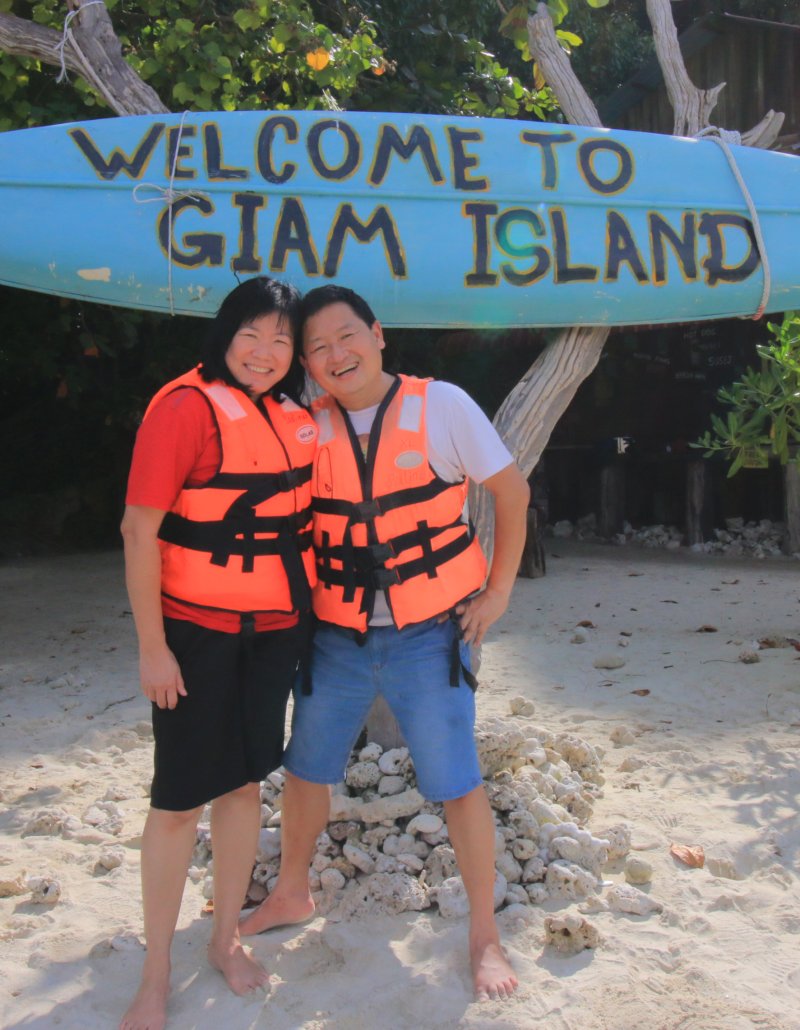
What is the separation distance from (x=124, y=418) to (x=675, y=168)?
5.32m

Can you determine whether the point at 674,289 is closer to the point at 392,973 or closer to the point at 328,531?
the point at 328,531

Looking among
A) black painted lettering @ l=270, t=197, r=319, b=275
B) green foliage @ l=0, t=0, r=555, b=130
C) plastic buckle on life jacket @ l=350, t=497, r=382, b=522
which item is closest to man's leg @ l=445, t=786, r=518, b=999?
plastic buckle on life jacket @ l=350, t=497, r=382, b=522

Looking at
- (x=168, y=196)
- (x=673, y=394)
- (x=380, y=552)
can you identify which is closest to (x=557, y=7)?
(x=168, y=196)

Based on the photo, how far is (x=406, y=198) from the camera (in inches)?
122

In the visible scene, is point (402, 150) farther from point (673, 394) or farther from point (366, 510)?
point (673, 394)

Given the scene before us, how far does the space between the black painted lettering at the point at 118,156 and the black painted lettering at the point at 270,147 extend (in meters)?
0.31

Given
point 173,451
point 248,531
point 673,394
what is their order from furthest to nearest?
1. point 673,394
2. point 248,531
3. point 173,451

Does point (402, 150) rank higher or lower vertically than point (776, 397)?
higher

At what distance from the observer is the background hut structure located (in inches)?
345

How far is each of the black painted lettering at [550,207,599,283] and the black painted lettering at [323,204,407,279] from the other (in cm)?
48

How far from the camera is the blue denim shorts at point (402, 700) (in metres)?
A: 2.38

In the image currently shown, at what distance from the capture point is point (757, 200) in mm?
3254

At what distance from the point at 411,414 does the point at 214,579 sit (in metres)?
0.60

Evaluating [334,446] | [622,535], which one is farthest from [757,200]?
[622,535]
